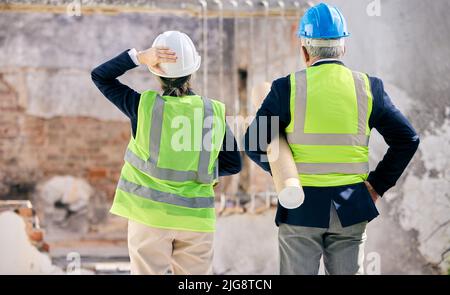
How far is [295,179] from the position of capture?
3.80m

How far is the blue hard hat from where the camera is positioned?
392 centimetres

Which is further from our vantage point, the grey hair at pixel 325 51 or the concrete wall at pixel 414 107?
the concrete wall at pixel 414 107

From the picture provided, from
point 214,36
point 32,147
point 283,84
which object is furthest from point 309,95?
point 32,147

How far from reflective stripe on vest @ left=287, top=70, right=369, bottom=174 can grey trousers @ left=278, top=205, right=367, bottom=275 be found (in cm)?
18

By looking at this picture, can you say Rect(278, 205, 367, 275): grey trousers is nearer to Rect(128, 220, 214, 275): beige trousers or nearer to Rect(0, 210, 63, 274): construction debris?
Rect(128, 220, 214, 275): beige trousers

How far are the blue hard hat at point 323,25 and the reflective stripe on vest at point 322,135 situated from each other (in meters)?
0.19

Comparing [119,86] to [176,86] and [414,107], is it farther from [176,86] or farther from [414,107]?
[414,107]

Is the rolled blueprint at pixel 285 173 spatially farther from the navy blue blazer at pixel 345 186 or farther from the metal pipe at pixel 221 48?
the metal pipe at pixel 221 48

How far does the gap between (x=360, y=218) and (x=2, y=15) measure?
3588 mm

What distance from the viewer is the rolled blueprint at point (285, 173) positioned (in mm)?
3760

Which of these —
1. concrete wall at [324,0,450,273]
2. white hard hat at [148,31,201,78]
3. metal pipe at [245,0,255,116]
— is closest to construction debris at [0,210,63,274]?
metal pipe at [245,0,255,116]

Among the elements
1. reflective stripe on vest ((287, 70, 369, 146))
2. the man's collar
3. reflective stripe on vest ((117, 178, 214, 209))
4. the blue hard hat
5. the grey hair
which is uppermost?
the blue hard hat

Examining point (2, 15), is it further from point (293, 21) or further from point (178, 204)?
point (178, 204)

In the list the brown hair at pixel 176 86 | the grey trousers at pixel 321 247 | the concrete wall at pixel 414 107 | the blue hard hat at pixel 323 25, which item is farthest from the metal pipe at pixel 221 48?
the grey trousers at pixel 321 247
